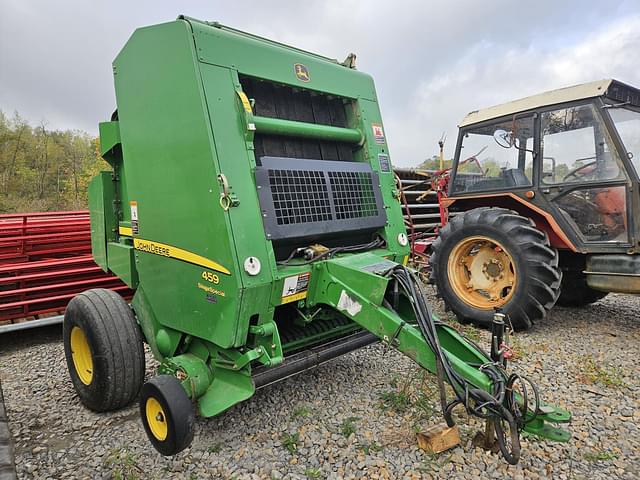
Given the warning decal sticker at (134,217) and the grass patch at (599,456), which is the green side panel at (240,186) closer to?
the warning decal sticker at (134,217)

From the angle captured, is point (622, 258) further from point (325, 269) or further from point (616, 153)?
point (325, 269)

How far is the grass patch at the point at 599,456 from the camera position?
223cm

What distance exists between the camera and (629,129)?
3.98 m

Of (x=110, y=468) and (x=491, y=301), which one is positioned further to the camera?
(x=491, y=301)

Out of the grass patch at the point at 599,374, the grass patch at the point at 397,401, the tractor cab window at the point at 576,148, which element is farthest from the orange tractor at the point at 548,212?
the grass patch at the point at 397,401

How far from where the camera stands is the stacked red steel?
166 inches

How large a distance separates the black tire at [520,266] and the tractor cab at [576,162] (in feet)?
0.97

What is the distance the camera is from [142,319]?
297 centimetres

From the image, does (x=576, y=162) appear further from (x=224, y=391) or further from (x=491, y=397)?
(x=224, y=391)

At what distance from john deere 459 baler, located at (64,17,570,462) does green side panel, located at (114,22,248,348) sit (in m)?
0.01

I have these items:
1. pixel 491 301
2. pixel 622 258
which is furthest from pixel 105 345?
pixel 622 258

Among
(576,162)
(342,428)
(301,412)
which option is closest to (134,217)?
(301,412)

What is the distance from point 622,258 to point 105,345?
14.1ft

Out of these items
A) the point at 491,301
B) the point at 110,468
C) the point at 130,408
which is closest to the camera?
the point at 110,468
